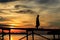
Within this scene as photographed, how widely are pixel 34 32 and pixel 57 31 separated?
789 millimetres

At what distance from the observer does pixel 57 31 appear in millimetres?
6188

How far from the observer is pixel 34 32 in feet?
21.0
